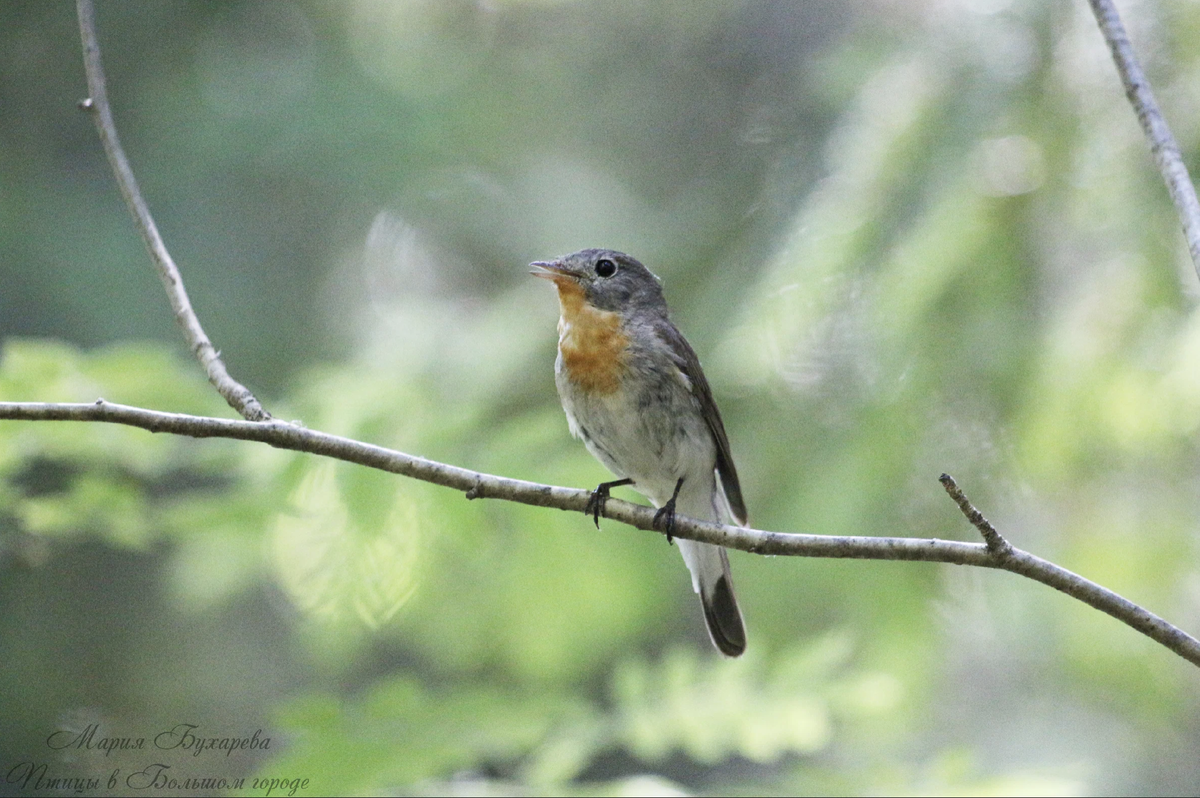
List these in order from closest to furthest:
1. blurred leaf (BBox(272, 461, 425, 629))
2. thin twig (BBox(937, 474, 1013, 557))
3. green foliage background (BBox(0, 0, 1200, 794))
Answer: thin twig (BBox(937, 474, 1013, 557))
green foliage background (BBox(0, 0, 1200, 794))
blurred leaf (BBox(272, 461, 425, 629))

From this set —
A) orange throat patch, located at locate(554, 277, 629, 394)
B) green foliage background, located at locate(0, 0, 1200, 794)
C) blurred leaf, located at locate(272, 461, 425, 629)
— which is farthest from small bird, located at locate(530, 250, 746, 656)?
blurred leaf, located at locate(272, 461, 425, 629)

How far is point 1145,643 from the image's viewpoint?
4.45m

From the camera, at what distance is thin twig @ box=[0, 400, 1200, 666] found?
7.18 ft

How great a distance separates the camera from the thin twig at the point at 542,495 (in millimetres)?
2189

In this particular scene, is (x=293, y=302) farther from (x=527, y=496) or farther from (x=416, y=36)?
(x=527, y=496)

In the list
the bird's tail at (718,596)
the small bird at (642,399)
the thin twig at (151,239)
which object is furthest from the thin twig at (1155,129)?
the bird's tail at (718,596)

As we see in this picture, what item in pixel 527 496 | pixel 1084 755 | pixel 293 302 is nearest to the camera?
pixel 527 496

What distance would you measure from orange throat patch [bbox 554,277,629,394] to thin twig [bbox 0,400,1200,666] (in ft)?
4.29

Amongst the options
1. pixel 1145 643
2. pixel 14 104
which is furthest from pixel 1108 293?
pixel 14 104

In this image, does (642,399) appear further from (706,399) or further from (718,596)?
(718,596)

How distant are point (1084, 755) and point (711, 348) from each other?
6.68 metres

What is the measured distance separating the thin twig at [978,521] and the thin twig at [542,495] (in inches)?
0.8

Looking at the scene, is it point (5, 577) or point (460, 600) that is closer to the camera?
point (460, 600)

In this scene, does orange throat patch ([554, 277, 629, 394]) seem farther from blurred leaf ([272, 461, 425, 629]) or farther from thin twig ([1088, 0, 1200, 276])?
thin twig ([1088, 0, 1200, 276])
